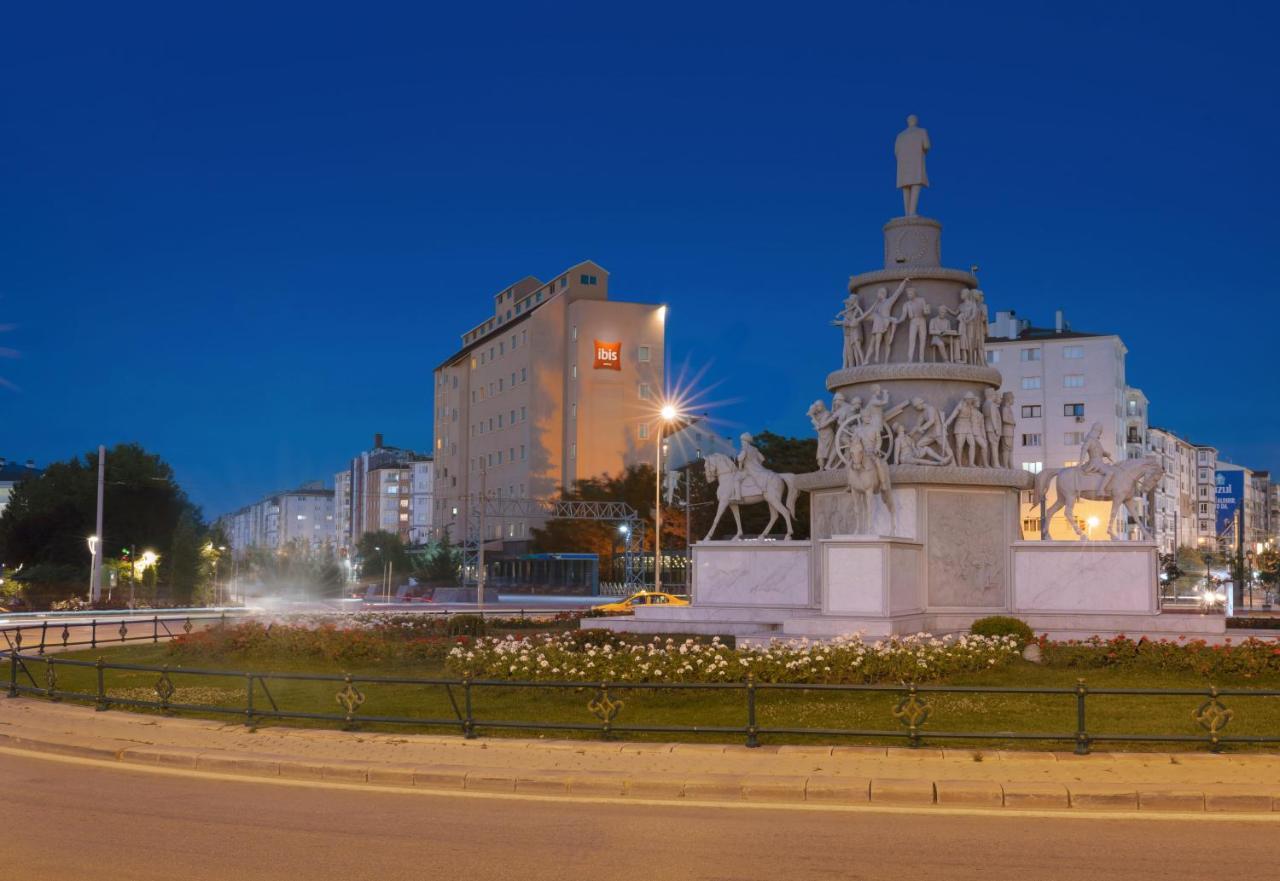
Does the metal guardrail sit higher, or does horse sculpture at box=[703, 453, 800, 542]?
horse sculpture at box=[703, 453, 800, 542]

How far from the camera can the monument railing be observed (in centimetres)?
1534

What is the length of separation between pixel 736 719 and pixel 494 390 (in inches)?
3690

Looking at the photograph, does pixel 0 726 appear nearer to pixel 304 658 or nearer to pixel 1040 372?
pixel 304 658

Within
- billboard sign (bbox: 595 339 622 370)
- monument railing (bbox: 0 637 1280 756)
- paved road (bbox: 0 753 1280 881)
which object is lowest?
paved road (bbox: 0 753 1280 881)

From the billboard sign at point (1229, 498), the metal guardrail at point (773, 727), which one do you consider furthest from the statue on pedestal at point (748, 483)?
the billboard sign at point (1229, 498)

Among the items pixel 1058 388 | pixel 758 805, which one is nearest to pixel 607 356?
pixel 1058 388

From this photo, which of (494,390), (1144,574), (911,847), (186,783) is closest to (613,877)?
(911,847)

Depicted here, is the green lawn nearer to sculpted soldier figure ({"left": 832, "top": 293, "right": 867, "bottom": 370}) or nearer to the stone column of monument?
the stone column of monument

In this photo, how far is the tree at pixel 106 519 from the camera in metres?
82.5

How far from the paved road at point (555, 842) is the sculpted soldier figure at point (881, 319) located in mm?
→ 23565

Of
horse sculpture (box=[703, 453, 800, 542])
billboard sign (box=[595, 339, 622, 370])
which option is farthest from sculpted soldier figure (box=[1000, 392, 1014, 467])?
billboard sign (box=[595, 339, 622, 370])

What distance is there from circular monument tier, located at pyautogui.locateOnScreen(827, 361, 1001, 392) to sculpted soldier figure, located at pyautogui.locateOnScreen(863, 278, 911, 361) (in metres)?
0.65

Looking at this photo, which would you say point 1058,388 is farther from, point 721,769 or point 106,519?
point 721,769

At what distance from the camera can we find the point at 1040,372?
108938mm
